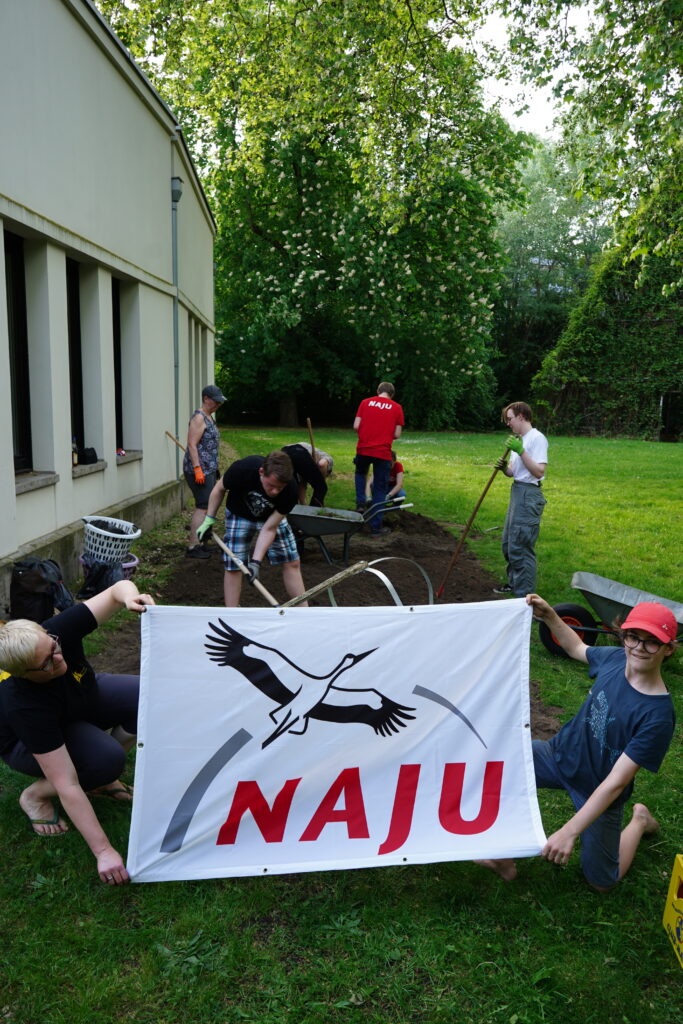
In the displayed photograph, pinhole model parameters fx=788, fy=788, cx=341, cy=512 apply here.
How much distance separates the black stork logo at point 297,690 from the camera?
3307mm

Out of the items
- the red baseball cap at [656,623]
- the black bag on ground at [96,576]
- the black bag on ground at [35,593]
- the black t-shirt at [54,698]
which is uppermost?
the red baseball cap at [656,623]

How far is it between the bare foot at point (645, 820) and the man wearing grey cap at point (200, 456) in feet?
19.9

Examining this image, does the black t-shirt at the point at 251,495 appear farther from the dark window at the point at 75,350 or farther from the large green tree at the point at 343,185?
the large green tree at the point at 343,185

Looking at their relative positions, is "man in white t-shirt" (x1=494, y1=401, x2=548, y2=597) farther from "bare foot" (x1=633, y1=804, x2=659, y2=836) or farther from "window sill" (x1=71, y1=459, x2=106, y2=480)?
"window sill" (x1=71, y1=459, x2=106, y2=480)

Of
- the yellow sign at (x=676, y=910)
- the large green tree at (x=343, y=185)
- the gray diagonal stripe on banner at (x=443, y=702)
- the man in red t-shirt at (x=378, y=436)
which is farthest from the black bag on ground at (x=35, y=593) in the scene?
the large green tree at (x=343, y=185)

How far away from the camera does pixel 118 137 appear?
9258 millimetres

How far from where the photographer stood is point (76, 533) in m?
7.51

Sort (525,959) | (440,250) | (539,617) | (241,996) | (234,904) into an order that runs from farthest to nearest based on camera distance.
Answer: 1. (440,250)
2. (539,617)
3. (234,904)
4. (525,959)
5. (241,996)

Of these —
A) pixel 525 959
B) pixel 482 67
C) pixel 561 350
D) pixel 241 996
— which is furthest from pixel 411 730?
pixel 561 350

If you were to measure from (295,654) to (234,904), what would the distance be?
3.40ft

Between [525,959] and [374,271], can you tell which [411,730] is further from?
[374,271]

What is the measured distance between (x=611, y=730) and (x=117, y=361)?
8.72 m

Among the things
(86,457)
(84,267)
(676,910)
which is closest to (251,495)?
(86,457)

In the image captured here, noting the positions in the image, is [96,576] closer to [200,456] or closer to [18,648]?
[200,456]
